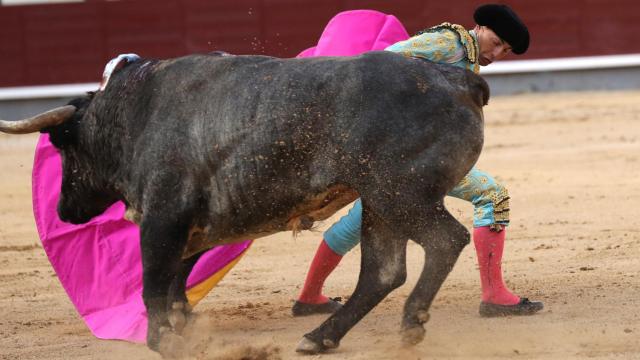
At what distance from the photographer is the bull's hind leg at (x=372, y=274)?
3.24m

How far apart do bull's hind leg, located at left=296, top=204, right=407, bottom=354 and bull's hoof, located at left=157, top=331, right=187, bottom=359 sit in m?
0.42

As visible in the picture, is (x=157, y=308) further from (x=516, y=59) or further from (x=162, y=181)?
(x=516, y=59)

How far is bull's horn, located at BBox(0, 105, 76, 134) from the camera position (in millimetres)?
3434

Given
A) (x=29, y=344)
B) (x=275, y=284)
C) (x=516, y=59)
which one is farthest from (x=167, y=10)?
(x=29, y=344)

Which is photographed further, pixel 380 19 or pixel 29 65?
pixel 29 65

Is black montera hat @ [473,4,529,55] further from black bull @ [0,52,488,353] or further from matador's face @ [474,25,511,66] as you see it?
black bull @ [0,52,488,353]

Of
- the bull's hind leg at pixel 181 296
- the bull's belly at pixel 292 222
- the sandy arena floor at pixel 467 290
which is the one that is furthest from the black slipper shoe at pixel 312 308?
the bull's belly at pixel 292 222

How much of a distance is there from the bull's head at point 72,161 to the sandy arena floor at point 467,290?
1.48ft

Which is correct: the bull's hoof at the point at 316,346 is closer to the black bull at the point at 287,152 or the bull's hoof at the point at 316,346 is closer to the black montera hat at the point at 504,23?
the black bull at the point at 287,152

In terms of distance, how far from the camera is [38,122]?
346 centimetres

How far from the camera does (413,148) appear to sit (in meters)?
3.03

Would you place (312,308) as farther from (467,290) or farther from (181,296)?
(467,290)

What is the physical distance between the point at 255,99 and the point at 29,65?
890 cm

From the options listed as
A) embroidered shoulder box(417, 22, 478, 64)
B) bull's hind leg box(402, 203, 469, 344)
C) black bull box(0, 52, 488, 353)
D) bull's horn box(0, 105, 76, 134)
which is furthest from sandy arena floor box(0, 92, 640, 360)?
embroidered shoulder box(417, 22, 478, 64)
